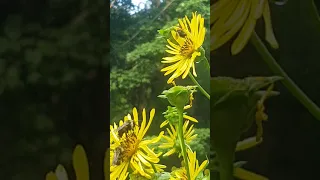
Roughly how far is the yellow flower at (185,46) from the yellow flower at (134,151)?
4.4 inches

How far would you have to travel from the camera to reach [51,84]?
96 cm

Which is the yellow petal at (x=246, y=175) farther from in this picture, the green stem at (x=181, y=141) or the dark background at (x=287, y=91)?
the green stem at (x=181, y=141)

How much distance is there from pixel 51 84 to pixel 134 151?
0.96 feet

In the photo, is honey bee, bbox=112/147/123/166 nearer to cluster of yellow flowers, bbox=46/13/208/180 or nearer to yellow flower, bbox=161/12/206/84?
cluster of yellow flowers, bbox=46/13/208/180

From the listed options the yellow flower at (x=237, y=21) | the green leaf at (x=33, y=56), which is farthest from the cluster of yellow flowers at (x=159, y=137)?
the green leaf at (x=33, y=56)

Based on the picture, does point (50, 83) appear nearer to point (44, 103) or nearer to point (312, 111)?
point (44, 103)

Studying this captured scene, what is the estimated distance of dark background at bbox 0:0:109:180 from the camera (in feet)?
3.11

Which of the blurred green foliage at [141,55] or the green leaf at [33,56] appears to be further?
the blurred green foliage at [141,55]

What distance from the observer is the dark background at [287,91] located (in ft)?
3.19

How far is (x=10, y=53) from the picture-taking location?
95 cm

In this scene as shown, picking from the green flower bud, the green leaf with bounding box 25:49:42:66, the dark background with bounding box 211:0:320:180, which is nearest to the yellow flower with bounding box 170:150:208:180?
the green flower bud

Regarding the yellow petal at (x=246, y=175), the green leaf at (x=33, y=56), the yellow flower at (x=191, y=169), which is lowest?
the yellow flower at (x=191, y=169)

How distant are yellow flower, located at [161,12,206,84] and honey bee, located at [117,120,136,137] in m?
0.13

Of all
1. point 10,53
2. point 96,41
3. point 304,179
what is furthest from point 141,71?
point 304,179
